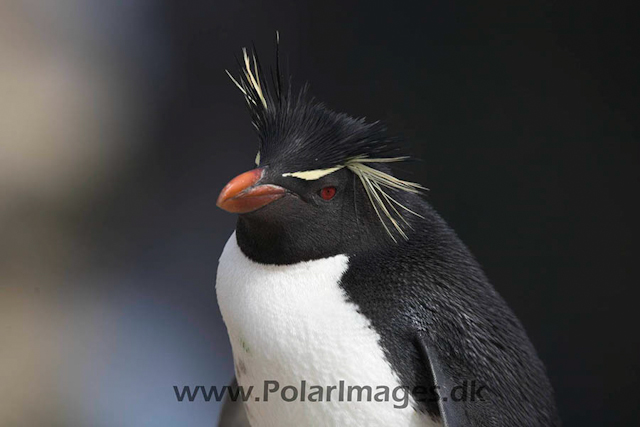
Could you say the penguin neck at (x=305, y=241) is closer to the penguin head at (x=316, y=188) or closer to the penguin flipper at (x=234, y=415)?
the penguin head at (x=316, y=188)

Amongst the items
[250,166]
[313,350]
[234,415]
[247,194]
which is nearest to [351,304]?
[313,350]

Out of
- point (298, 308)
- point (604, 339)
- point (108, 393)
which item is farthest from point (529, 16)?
point (108, 393)

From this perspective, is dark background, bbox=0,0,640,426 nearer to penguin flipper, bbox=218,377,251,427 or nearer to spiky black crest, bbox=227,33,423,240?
penguin flipper, bbox=218,377,251,427

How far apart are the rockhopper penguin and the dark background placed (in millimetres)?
511

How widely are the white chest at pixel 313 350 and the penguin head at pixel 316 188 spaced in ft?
0.09

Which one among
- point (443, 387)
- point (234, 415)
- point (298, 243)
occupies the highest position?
point (298, 243)

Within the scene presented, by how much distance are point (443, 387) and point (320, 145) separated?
31 centimetres

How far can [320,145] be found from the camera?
2.62 ft

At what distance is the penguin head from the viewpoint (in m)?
0.77

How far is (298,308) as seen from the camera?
79cm

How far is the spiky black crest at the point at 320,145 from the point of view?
786mm

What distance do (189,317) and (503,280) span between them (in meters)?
0.66

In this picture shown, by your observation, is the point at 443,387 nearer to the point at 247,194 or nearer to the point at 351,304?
the point at 351,304

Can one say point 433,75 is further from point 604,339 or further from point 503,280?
point 604,339
